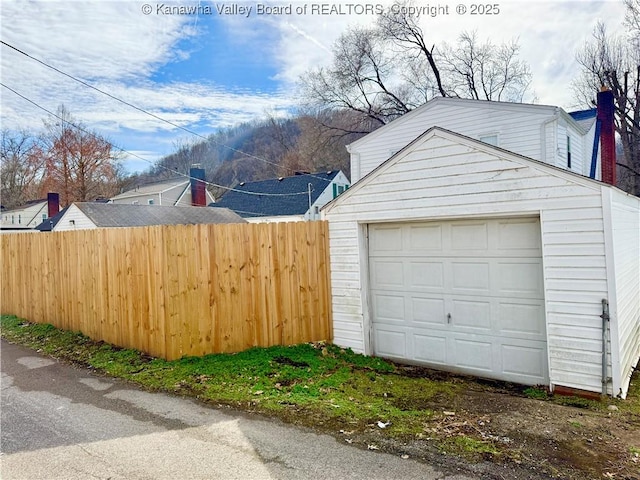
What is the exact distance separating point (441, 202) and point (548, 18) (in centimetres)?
863

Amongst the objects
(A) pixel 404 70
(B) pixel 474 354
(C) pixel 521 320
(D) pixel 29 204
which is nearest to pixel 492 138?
(C) pixel 521 320

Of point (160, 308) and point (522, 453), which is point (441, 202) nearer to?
point (522, 453)

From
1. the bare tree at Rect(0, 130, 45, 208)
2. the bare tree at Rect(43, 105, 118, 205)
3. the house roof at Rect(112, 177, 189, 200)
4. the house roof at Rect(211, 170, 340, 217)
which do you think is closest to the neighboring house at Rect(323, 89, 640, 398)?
the house roof at Rect(211, 170, 340, 217)

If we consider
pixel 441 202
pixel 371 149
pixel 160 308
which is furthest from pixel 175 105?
pixel 441 202

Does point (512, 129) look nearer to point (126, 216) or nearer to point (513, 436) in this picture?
point (513, 436)

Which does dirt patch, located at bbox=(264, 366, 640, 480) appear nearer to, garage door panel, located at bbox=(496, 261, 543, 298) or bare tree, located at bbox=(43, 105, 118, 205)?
garage door panel, located at bbox=(496, 261, 543, 298)

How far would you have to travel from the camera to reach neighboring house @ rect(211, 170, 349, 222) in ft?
91.3

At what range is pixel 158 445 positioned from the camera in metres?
3.54

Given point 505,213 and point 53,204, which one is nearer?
point 505,213

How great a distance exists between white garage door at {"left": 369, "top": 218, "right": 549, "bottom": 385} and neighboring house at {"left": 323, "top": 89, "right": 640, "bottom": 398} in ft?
0.05

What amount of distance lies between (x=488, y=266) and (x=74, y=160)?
113 ft

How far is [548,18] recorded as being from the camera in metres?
10.8

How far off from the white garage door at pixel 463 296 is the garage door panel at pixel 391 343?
0.02m

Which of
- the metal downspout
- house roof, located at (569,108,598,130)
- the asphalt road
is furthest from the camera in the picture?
house roof, located at (569,108,598,130)
